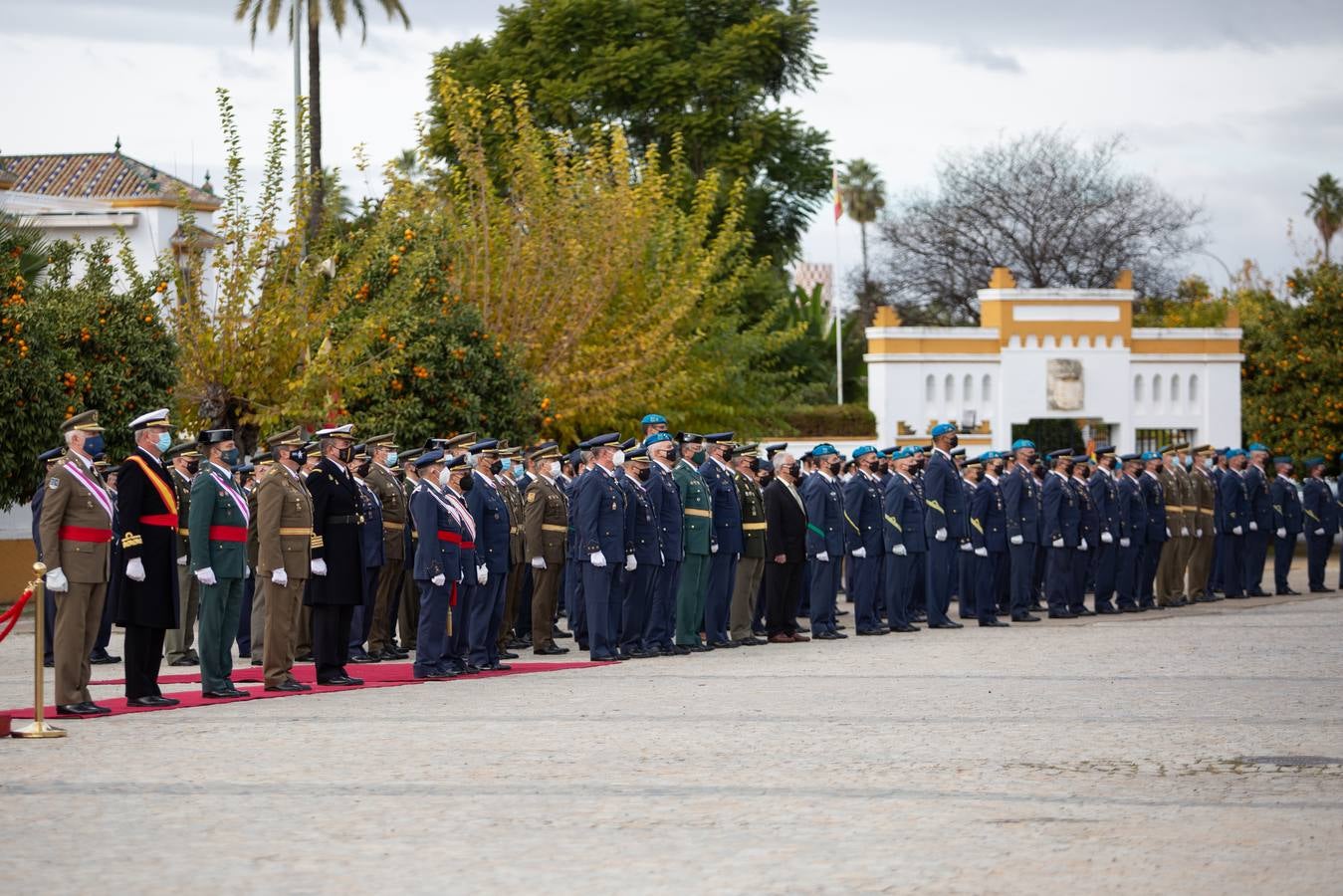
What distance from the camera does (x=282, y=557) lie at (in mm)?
13891

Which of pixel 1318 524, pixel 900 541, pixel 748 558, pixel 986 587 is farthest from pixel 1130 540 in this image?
pixel 748 558

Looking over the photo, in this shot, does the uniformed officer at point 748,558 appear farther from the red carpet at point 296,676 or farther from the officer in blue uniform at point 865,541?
the red carpet at point 296,676

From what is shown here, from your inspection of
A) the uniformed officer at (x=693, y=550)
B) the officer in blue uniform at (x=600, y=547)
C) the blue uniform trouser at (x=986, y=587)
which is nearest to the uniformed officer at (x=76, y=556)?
the officer in blue uniform at (x=600, y=547)

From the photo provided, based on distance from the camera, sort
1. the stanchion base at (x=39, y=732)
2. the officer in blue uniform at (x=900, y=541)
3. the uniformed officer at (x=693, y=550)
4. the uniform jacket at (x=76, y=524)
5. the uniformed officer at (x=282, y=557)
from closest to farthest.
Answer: the stanchion base at (x=39, y=732)
the uniform jacket at (x=76, y=524)
the uniformed officer at (x=282, y=557)
the uniformed officer at (x=693, y=550)
the officer in blue uniform at (x=900, y=541)

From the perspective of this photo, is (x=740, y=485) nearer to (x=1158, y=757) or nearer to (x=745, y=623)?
(x=745, y=623)

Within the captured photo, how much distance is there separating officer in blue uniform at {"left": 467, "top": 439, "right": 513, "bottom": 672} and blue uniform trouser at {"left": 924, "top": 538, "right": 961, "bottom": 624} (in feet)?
19.9

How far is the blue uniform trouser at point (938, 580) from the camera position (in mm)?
20328

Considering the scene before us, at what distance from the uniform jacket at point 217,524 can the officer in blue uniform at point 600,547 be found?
3382 mm

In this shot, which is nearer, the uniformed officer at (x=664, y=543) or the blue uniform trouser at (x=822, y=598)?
Result: the uniformed officer at (x=664, y=543)

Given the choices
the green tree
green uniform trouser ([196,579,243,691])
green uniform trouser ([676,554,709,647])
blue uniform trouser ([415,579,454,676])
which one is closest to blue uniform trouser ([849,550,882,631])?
green uniform trouser ([676,554,709,647])

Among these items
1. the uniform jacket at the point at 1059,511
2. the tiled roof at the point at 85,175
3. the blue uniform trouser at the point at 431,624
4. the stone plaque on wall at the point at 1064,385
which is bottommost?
the blue uniform trouser at the point at 431,624

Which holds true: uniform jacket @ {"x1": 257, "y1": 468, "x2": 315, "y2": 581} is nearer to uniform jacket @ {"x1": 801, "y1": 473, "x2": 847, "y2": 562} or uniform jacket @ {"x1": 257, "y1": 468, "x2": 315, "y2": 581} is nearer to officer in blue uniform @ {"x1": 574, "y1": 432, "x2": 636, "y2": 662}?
officer in blue uniform @ {"x1": 574, "y1": 432, "x2": 636, "y2": 662}

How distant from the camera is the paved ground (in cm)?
745

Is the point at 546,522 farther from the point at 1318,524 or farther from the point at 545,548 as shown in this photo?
the point at 1318,524
